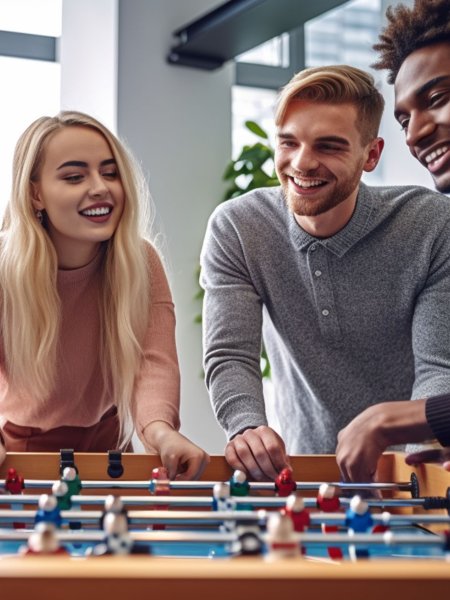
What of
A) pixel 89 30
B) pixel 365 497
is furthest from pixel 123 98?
pixel 365 497

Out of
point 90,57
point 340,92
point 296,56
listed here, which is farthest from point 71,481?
point 296,56

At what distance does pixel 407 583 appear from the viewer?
717 millimetres

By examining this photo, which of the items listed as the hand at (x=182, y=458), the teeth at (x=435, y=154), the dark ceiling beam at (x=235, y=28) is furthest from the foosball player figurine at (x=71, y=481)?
the dark ceiling beam at (x=235, y=28)

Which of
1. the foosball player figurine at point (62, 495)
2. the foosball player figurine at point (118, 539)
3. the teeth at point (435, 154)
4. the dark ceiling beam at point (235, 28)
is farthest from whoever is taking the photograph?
the dark ceiling beam at point (235, 28)

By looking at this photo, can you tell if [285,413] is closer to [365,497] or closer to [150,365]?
[150,365]

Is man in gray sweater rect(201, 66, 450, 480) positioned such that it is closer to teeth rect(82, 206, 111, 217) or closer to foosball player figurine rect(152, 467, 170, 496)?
teeth rect(82, 206, 111, 217)

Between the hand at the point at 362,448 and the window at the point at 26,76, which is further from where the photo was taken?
the window at the point at 26,76

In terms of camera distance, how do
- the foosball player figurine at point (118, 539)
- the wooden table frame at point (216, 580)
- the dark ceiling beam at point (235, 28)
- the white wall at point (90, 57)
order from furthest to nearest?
1. the white wall at point (90, 57)
2. the dark ceiling beam at point (235, 28)
3. the foosball player figurine at point (118, 539)
4. the wooden table frame at point (216, 580)

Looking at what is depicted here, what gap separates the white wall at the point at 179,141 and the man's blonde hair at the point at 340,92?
2.44m

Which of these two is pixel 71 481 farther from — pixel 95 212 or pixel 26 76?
pixel 26 76

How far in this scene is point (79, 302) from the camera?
2189 millimetres

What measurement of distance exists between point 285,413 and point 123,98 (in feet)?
8.68

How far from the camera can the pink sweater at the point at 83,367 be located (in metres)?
2.05

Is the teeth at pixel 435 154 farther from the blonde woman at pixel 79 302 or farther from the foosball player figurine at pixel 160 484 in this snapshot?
the foosball player figurine at pixel 160 484
